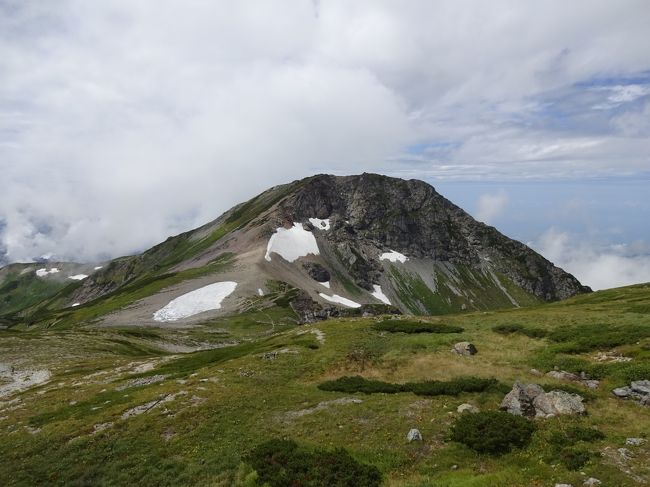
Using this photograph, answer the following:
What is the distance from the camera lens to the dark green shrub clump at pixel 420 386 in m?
35.6

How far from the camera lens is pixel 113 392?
Answer: 5125 centimetres

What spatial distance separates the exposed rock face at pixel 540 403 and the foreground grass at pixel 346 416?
3.51 ft

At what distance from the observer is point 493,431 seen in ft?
86.2

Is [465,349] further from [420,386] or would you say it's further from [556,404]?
[556,404]

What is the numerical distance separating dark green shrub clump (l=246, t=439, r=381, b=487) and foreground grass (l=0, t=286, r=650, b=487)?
0.93 meters

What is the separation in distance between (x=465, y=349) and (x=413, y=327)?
14135mm

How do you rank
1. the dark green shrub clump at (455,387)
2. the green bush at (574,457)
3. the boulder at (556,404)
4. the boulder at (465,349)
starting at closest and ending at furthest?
the green bush at (574,457), the boulder at (556,404), the dark green shrub clump at (455,387), the boulder at (465,349)

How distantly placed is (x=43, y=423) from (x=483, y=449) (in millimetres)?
38087

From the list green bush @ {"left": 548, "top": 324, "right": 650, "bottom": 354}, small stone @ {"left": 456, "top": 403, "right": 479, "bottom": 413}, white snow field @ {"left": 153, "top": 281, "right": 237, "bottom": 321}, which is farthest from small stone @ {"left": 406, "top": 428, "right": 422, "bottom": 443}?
white snow field @ {"left": 153, "top": 281, "right": 237, "bottom": 321}

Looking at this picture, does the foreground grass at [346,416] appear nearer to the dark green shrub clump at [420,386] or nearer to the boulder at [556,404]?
the dark green shrub clump at [420,386]

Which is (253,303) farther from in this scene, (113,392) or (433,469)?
(433,469)

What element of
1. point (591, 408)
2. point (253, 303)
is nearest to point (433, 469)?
point (591, 408)

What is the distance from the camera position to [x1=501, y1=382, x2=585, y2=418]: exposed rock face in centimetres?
2917

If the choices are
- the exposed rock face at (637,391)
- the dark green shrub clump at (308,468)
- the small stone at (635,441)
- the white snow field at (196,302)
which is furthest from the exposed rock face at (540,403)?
the white snow field at (196,302)
